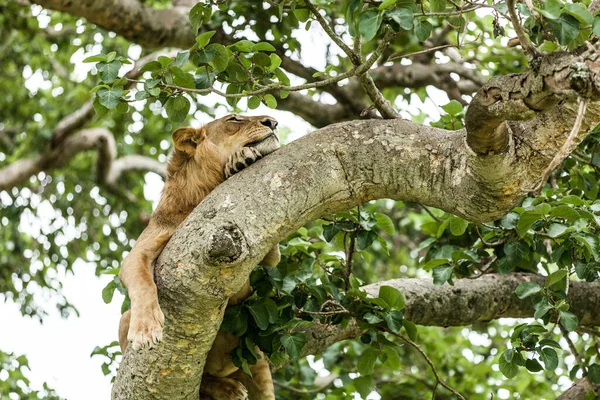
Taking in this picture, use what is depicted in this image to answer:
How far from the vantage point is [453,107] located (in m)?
3.90

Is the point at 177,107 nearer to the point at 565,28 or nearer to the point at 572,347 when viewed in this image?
the point at 565,28

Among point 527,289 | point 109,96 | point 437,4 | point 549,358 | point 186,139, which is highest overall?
point 186,139

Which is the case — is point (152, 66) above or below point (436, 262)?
above

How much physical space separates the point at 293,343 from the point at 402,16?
57.2 inches

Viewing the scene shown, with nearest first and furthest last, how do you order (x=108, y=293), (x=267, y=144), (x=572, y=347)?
(x=267, y=144)
(x=108, y=293)
(x=572, y=347)

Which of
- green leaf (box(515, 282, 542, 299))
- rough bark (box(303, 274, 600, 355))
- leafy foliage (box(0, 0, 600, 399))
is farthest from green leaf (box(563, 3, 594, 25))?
rough bark (box(303, 274, 600, 355))

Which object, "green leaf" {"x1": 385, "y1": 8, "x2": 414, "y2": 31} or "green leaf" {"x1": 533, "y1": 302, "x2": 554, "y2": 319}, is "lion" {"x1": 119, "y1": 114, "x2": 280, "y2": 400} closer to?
"green leaf" {"x1": 385, "y1": 8, "x2": 414, "y2": 31}

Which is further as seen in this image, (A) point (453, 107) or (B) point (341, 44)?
(A) point (453, 107)

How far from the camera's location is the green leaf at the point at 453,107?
390 centimetres

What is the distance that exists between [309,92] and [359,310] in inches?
117

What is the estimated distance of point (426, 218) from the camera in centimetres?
516

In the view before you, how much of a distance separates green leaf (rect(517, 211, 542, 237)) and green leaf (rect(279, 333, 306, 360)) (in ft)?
3.30

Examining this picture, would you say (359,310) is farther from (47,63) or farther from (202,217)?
(47,63)

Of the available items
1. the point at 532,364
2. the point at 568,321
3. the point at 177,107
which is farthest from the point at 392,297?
the point at 177,107
